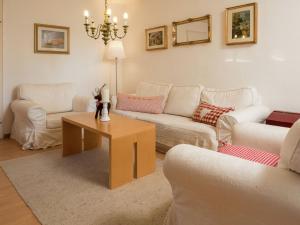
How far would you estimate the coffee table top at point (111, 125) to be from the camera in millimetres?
2217

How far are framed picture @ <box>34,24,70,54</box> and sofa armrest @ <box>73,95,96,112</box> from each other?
35.5 inches

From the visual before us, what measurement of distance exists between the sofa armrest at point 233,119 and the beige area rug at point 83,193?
2.54 ft

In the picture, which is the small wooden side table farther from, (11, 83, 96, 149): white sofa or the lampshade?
the lampshade

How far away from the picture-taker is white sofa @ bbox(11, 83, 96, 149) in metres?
3.16

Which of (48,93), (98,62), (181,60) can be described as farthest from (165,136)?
(98,62)

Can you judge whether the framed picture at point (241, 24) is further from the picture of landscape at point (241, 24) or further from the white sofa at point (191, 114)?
the white sofa at point (191, 114)

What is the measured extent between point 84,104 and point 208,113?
190 cm

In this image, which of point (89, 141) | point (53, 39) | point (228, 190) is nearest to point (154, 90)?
point (89, 141)

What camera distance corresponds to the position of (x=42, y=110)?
3.17m

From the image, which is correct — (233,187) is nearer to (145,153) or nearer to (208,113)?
(145,153)

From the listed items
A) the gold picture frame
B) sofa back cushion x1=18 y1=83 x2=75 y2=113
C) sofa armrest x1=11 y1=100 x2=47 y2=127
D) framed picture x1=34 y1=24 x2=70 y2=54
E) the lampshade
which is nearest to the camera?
sofa armrest x1=11 y1=100 x2=47 y2=127

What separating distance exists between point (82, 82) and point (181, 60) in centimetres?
189

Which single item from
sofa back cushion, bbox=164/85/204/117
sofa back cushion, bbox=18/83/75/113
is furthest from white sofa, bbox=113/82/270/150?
sofa back cushion, bbox=18/83/75/113

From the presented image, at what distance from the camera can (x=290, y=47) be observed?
8.75ft
